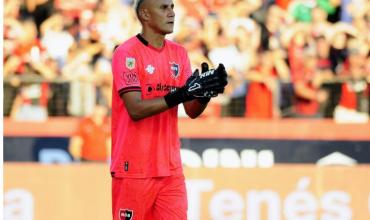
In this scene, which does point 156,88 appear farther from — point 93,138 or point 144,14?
point 93,138

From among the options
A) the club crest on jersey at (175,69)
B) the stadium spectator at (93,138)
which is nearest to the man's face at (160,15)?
the club crest on jersey at (175,69)

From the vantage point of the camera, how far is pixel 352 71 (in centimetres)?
754

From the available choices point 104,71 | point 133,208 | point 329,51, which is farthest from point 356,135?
point 133,208

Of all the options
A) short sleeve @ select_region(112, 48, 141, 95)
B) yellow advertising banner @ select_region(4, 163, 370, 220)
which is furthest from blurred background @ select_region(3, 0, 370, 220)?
short sleeve @ select_region(112, 48, 141, 95)

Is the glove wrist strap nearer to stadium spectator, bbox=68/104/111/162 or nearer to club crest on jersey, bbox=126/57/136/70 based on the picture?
club crest on jersey, bbox=126/57/136/70

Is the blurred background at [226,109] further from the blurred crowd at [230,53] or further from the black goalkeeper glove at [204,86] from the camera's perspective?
the black goalkeeper glove at [204,86]

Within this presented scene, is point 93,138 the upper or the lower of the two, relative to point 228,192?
upper

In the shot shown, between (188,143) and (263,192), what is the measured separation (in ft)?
2.44

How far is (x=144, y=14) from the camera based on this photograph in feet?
15.4

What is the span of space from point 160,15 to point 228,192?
121 inches

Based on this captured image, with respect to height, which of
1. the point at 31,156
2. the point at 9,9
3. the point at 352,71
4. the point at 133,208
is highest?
the point at 9,9

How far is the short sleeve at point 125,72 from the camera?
4527 millimetres

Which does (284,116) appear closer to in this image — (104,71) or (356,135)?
(356,135)

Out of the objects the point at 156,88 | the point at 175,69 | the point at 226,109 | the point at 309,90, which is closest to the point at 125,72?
the point at 156,88
